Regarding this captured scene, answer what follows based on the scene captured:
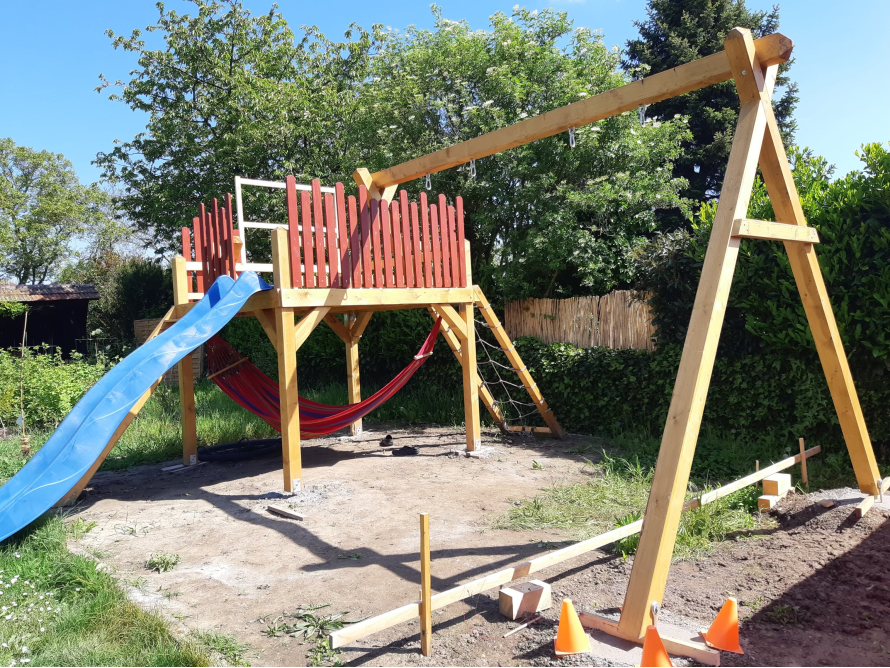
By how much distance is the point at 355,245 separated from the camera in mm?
6180

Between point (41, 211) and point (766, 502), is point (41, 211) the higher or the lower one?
the higher one

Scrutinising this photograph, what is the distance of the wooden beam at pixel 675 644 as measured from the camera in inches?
97.7

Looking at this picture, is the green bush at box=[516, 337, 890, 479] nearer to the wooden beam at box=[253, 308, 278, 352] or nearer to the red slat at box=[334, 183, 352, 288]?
the red slat at box=[334, 183, 352, 288]

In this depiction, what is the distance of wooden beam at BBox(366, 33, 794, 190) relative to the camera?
356cm

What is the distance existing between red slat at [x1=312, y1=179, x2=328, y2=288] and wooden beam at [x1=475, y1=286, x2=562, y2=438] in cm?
216

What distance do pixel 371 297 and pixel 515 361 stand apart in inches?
88.9

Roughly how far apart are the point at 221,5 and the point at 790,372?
15920mm

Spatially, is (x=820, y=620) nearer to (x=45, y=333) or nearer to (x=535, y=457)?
(x=535, y=457)

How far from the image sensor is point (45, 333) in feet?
63.4

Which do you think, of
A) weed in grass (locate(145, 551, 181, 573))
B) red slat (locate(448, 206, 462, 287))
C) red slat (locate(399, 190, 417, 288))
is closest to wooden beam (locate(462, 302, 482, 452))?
red slat (locate(448, 206, 462, 287))

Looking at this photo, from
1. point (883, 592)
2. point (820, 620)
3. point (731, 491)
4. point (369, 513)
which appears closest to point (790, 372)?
point (731, 491)

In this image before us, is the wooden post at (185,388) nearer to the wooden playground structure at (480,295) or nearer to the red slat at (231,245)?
the wooden playground structure at (480,295)

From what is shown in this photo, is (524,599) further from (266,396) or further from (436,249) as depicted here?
(436,249)

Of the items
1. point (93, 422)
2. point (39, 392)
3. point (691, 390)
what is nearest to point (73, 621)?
point (93, 422)
